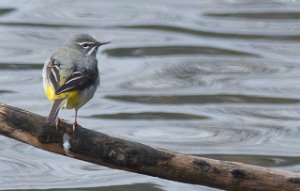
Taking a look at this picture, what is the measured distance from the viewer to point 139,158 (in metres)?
7.66

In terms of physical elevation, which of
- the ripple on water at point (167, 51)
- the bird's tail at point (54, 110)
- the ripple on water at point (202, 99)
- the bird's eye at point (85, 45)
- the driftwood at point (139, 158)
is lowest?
the ripple on water at point (202, 99)

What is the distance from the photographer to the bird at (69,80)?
7770 mm

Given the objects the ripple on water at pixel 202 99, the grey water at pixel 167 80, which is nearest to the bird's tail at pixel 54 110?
the grey water at pixel 167 80

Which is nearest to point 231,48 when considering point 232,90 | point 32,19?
point 232,90

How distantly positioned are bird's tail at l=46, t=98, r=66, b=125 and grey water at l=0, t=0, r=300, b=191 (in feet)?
7.15

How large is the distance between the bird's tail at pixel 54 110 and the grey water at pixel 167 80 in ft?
7.15

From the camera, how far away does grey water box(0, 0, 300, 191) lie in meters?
10.5

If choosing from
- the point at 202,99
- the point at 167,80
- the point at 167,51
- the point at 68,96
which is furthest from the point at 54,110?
the point at 167,51

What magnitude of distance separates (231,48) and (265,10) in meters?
1.60

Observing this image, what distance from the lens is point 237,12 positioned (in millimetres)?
14977

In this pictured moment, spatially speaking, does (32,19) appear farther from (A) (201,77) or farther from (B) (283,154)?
(B) (283,154)

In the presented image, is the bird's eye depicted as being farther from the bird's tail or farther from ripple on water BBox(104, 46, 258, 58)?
ripple on water BBox(104, 46, 258, 58)

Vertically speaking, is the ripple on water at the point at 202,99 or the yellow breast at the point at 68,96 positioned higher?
the yellow breast at the point at 68,96

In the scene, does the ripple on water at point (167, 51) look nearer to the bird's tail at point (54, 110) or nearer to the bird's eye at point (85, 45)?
the bird's eye at point (85, 45)
